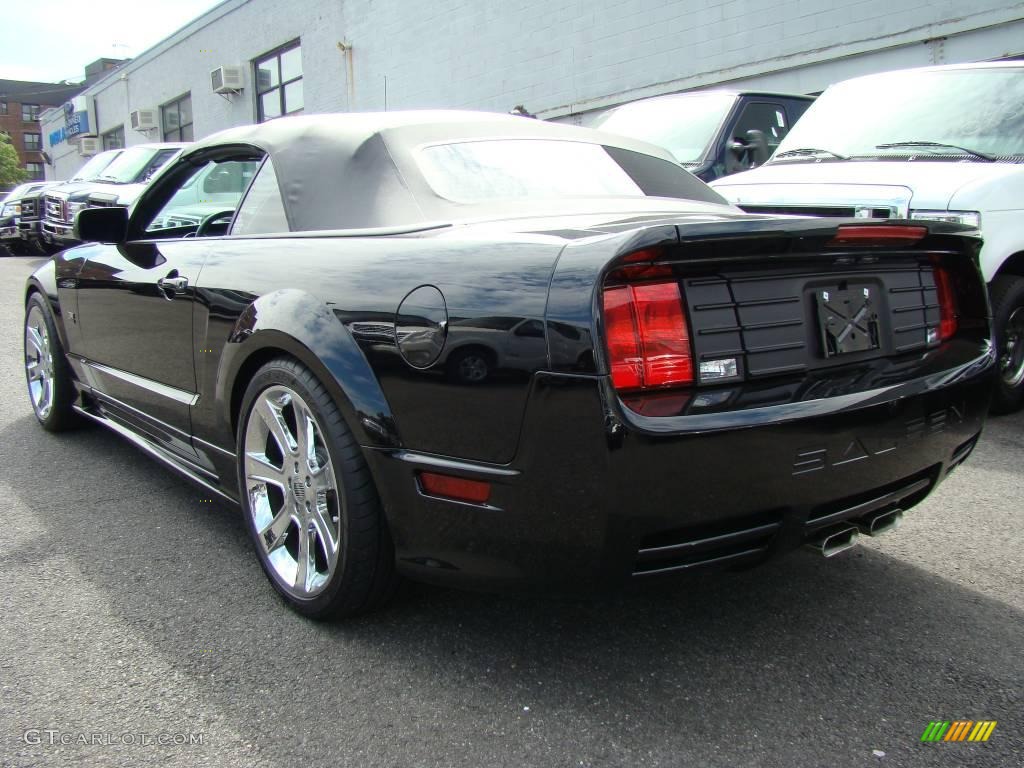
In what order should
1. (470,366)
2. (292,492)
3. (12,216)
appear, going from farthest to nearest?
(12,216)
(292,492)
(470,366)

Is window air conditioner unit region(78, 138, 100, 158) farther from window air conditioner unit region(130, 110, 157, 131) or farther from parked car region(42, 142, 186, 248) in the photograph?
parked car region(42, 142, 186, 248)

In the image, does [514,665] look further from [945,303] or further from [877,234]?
[945,303]

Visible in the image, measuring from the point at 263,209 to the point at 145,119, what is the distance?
29.8 meters

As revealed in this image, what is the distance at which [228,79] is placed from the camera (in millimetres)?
23234

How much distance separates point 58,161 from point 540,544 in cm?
4628

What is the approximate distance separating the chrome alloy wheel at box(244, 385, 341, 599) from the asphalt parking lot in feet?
0.51

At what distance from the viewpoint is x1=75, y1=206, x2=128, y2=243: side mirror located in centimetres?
355

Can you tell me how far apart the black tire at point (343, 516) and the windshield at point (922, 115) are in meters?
4.06

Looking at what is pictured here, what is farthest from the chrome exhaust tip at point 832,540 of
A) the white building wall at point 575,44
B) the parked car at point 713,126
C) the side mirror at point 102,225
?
the white building wall at point 575,44

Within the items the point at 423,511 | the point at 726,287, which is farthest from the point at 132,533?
the point at 726,287

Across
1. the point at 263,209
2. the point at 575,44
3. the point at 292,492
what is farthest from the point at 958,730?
the point at 575,44

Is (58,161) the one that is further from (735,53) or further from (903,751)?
(903,751)

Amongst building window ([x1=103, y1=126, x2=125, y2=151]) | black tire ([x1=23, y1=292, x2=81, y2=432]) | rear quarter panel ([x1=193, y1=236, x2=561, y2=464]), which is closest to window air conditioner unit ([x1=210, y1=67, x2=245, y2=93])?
building window ([x1=103, y1=126, x2=125, y2=151])

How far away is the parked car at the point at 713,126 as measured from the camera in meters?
6.82
